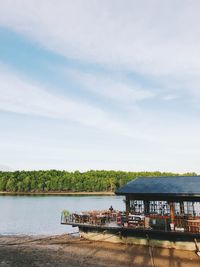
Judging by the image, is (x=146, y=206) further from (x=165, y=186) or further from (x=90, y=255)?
(x=90, y=255)

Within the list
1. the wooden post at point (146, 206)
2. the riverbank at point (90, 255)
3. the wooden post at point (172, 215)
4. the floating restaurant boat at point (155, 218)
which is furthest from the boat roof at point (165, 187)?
the riverbank at point (90, 255)

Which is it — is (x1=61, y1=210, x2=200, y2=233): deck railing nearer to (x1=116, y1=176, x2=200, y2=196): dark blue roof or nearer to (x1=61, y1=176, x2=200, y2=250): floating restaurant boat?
(x1=61, y1=176, x2=200, y2=250): floating restaurant boat

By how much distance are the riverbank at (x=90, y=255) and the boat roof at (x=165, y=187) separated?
4457mm

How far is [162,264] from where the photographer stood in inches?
820

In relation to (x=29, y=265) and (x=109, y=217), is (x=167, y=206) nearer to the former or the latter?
(x=109, y=217)

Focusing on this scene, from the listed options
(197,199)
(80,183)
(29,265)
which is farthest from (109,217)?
(80,183)

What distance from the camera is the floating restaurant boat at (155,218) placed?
77.6 ft

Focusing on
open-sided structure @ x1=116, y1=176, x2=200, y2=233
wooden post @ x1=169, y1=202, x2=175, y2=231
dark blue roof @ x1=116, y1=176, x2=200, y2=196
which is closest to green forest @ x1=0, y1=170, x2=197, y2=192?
dark blue roof @ x1=116, y1=176, x2=200, y2=196

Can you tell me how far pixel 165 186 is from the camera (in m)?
26.2

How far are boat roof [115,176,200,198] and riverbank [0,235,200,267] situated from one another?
4457 mm

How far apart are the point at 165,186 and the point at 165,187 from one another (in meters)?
0.34

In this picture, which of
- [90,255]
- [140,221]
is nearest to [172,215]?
[140,221]

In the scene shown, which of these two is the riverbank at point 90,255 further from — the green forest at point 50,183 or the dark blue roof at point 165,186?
the green forest at point 50,183

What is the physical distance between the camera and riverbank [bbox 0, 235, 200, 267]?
2077cm
